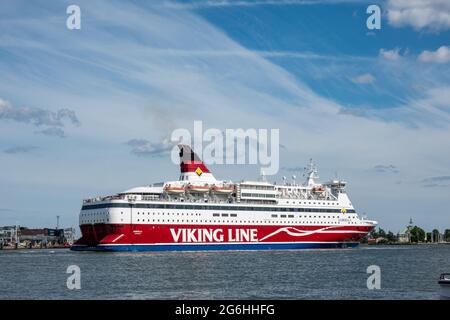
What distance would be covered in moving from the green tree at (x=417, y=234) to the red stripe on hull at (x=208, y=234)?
111 meters

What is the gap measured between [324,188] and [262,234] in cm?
1205

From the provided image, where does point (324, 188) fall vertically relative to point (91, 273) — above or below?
above

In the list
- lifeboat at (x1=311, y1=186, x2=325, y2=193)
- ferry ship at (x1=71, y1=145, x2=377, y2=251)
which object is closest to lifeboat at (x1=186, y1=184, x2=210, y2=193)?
ferry ship at (x1=71, y1=145, x2=377, y2=251)

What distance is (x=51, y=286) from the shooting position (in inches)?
1202

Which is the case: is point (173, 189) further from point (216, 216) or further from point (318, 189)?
point (318, 189)

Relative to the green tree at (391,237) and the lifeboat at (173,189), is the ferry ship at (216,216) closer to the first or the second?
the lifeboat at (173,189)

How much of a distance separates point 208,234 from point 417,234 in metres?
128

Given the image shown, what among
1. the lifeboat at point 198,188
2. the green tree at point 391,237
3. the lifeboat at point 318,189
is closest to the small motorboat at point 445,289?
the lifeboat at point 198,188

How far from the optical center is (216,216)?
6638cm

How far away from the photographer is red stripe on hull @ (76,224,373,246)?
6084 cm

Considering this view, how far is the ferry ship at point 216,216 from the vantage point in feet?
202

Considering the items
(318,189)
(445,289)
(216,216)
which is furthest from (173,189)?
(445,289)
